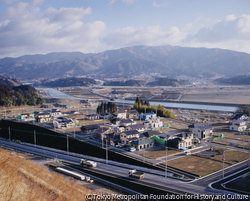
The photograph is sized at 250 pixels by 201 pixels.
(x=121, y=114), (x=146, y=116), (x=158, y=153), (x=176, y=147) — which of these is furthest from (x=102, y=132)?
(x=121, y=114)

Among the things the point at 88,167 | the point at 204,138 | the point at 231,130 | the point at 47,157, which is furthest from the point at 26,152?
the point at 231,130

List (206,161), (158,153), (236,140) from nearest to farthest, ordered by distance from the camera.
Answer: (206,161)
(158,153)
(236,140)

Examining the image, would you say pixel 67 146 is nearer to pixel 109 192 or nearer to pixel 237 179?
pixel 109 192

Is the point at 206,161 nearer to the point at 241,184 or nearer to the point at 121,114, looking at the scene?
the point at 241,184

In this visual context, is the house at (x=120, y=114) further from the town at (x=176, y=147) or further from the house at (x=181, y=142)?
the house at (x=181, y=142)

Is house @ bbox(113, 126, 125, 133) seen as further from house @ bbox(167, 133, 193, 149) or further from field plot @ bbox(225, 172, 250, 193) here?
field plot @ bbox(225, 172, 250, 193)
